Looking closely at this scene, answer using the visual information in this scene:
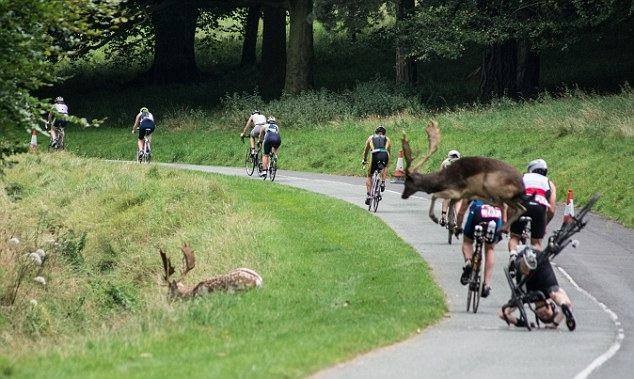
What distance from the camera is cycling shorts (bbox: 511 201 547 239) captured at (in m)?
18.4

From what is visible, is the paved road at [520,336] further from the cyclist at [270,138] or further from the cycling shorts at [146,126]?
the cycling shorts at [146,126]

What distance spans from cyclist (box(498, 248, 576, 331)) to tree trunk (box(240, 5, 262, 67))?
157ft

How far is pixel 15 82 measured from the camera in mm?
19719

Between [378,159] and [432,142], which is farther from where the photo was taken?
[378,159]

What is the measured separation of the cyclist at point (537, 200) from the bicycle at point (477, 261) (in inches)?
26.4

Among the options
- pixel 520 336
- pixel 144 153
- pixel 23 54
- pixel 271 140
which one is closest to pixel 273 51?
pixel 144 153

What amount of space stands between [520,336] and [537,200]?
2.84 m

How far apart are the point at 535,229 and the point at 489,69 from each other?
29598 millimetres

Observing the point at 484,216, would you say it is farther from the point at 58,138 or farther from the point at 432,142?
the point at 58,138

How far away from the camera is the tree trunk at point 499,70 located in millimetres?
47281

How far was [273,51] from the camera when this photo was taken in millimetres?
56812

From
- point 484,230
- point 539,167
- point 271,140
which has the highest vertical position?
point 539,167

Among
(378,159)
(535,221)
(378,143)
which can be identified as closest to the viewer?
(535,221)

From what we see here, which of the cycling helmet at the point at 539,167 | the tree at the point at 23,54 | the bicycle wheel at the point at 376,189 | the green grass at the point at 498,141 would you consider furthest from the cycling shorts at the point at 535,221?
the bicycle wheel at the point at 376,189
